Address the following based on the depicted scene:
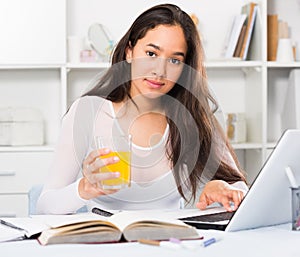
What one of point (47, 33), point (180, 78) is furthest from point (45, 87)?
point (180, 78)

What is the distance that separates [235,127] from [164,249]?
2.19 meters

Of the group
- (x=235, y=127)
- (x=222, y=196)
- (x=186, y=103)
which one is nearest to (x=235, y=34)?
(x=235, y=127)

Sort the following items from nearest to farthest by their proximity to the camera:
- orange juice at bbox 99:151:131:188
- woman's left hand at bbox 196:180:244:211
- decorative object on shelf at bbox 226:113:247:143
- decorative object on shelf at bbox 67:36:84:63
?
orange juice at bbox 99:151:131:188, woman's left hand at bbox 196:180:244:211, decorative object on shelf at bbox 67:36:84:63, decorative object on shelf at bbox 226:113:247:143

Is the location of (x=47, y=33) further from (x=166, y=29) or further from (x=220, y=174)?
(x=220, y=174)

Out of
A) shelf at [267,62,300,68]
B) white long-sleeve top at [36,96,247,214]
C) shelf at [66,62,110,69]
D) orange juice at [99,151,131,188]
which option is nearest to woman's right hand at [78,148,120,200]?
orange juice at [99,151,131,188]

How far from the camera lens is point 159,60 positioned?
2049mm

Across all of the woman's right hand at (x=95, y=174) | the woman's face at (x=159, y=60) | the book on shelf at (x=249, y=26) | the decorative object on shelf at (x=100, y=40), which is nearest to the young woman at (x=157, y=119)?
the woman's face at (x=159, y=60)

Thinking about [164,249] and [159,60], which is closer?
[164,249]

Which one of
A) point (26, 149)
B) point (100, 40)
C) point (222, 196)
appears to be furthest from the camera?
point (100, 40)

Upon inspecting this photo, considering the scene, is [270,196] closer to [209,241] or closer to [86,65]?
[209,241]

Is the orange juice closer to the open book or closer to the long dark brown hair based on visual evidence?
the open book

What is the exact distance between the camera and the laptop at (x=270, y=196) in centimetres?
Answer: 144

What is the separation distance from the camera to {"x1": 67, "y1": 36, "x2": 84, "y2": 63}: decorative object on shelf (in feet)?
10.9

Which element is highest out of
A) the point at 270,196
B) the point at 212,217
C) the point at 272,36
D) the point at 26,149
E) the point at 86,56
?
the point at 272,36
